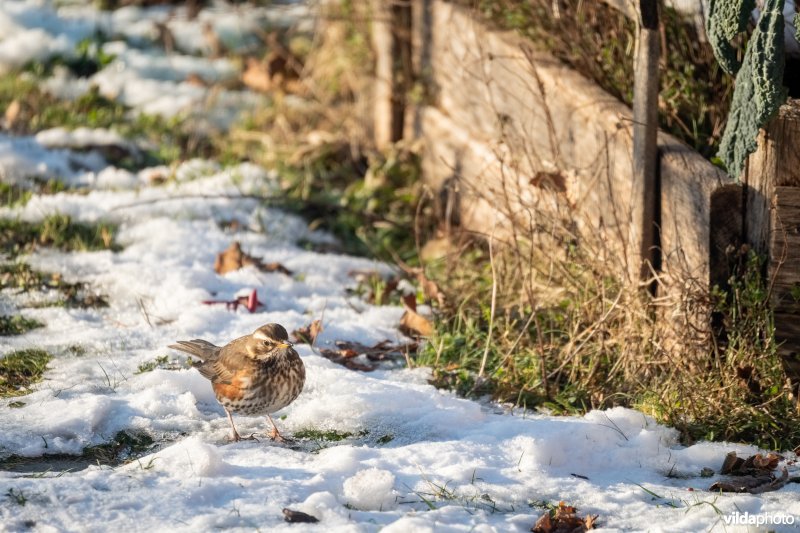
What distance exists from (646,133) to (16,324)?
10.3ft

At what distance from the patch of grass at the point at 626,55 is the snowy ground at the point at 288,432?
149cm

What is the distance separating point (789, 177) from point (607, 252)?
3.28ft

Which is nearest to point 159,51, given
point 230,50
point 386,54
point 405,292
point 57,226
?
point 230,50

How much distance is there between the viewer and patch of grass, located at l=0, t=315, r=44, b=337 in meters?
5.27

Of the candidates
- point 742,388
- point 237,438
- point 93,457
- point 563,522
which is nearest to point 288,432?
point 237,438

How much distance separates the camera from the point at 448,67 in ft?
22.7

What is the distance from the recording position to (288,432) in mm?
4430

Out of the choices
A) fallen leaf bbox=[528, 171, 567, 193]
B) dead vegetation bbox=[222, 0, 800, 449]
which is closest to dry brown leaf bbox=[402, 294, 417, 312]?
dead vegetation bbox=[222, 0, 800, 449]

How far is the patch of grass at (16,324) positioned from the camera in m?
5.27

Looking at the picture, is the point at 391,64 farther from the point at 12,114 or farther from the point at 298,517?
the point at 298,517

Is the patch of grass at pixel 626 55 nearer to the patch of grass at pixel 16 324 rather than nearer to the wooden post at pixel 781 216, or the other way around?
the wooden post at pixel 781 216

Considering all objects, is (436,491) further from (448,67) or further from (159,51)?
(159,51)

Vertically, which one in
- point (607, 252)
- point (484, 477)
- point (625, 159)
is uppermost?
point (625, 159)

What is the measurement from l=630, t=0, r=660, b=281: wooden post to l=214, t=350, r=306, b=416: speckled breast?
157 centimetres
